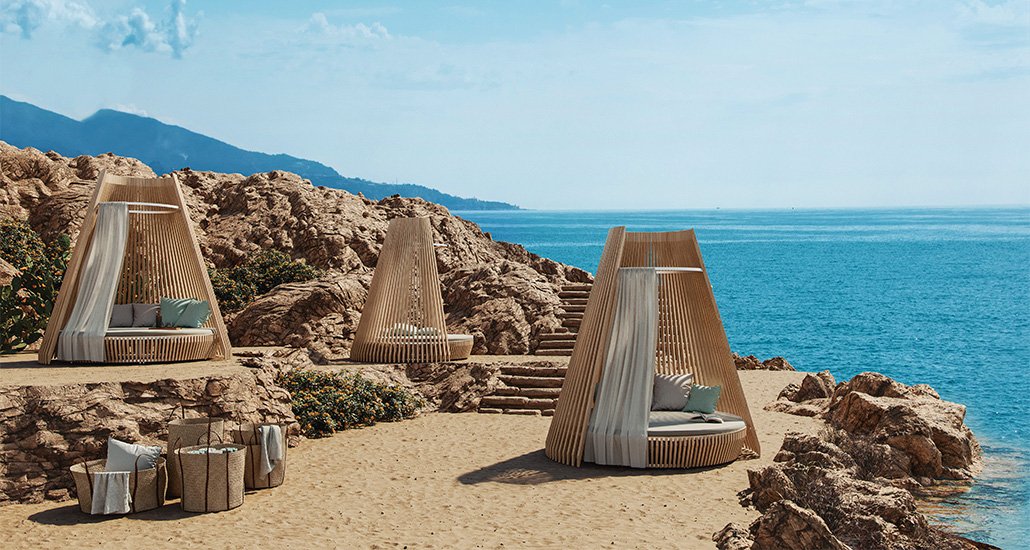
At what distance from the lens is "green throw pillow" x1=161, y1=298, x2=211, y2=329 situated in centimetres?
1485

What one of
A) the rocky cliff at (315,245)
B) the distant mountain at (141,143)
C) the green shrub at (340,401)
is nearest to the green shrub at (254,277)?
the rocky cliff at (315,245)

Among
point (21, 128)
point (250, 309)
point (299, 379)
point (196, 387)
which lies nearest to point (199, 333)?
point (299, 379)

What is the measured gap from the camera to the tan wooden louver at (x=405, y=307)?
16.0 m

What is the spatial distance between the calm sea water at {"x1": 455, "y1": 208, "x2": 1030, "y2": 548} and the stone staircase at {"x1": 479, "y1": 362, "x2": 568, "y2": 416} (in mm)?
5814

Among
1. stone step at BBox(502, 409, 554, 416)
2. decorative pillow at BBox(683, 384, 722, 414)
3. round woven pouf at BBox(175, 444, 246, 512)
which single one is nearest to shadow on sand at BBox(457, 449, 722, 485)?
decorative pillow at BBox(683, 384, 722, 414)

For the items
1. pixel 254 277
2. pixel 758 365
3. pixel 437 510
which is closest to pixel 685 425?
pixel 437 510

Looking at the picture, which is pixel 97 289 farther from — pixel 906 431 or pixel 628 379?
pixel 906 431

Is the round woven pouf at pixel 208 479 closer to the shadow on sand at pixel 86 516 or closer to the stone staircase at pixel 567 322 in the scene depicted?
the shadow on sand at pixel 86 516

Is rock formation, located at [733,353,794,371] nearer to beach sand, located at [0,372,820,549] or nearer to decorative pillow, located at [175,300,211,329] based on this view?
beach sand, located at [0,372,820,549]

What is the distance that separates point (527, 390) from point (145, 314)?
20.2ft

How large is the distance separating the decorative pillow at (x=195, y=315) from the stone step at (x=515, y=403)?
4.50m

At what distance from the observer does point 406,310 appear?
1614 cm

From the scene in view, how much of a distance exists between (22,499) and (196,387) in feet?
7.81

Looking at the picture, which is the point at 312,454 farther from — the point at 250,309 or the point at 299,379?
the point at 250,309
